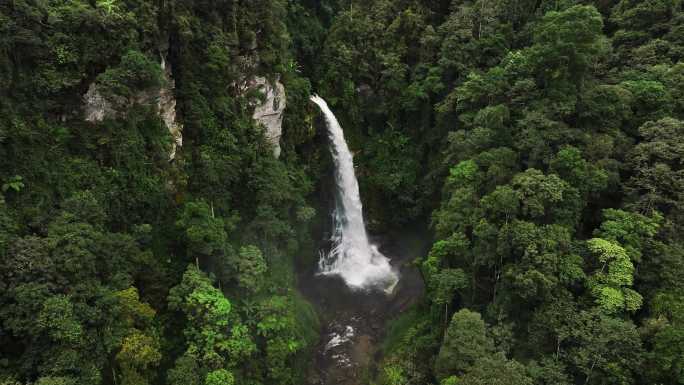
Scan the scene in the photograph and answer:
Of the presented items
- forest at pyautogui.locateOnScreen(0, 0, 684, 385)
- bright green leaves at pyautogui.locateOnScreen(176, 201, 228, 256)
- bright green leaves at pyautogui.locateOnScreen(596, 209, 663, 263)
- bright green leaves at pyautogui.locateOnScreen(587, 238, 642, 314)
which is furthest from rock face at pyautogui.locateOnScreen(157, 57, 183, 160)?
bright green leaves at pyautogui.locateOnScreen(596, 209, 663, 263)

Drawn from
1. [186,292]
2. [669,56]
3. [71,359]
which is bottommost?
[71,359]

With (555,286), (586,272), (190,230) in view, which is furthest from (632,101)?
(190,230)

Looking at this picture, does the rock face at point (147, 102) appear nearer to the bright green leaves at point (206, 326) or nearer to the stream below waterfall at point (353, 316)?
the bright green leaves at point (206, 326)

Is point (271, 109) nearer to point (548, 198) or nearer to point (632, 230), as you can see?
point (548, 198)

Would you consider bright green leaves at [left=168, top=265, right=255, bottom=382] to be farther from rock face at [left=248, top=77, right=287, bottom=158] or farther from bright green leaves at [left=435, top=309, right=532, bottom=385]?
rock face at [left=248, top=77, right=287, bottom=158]

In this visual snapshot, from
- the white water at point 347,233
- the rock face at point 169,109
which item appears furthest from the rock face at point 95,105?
the white water at point 347,233

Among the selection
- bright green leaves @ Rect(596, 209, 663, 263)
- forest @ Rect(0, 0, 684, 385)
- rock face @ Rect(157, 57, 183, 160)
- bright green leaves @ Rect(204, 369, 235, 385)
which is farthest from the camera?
A: rock face @ Rect(157, 57, 183, 160)

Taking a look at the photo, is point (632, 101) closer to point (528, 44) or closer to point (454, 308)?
point (528, 44)
